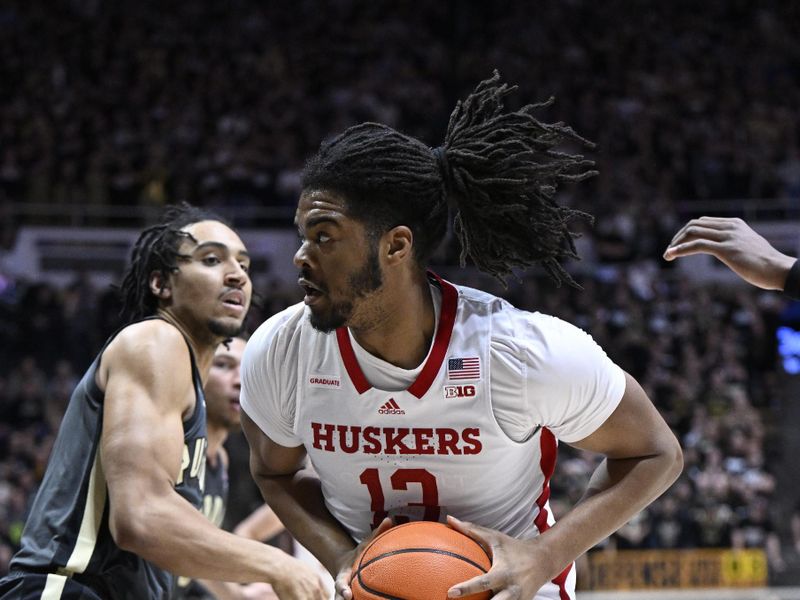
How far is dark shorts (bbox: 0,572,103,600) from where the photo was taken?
9.47 feet

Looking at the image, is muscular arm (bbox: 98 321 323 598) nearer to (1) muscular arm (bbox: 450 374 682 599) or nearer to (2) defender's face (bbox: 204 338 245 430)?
(1) muscular arm (bbox: 450 374 682 599)

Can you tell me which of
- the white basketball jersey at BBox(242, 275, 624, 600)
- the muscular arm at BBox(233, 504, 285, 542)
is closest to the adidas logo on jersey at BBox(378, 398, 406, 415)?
the white basketball jersey at BBox(242, 275, 624, 600)

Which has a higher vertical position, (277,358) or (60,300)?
(60,300)

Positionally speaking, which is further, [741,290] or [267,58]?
[267,58]

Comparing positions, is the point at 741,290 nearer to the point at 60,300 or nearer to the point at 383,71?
the point at 383,71

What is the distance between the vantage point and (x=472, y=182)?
2656mm

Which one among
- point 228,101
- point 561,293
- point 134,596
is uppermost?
point 228,101

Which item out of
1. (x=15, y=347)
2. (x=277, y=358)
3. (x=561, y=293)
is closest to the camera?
(x=277, y=358)

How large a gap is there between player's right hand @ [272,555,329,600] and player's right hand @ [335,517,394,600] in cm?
7

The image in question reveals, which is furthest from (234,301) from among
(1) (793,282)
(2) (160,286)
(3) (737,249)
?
(1) (793,282)

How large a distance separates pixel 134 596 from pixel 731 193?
39.1ft

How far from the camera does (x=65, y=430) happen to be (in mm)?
3104

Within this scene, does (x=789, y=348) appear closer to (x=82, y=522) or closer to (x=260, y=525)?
(x=260, y=525)

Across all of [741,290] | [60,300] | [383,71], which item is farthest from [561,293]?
[60,300]
